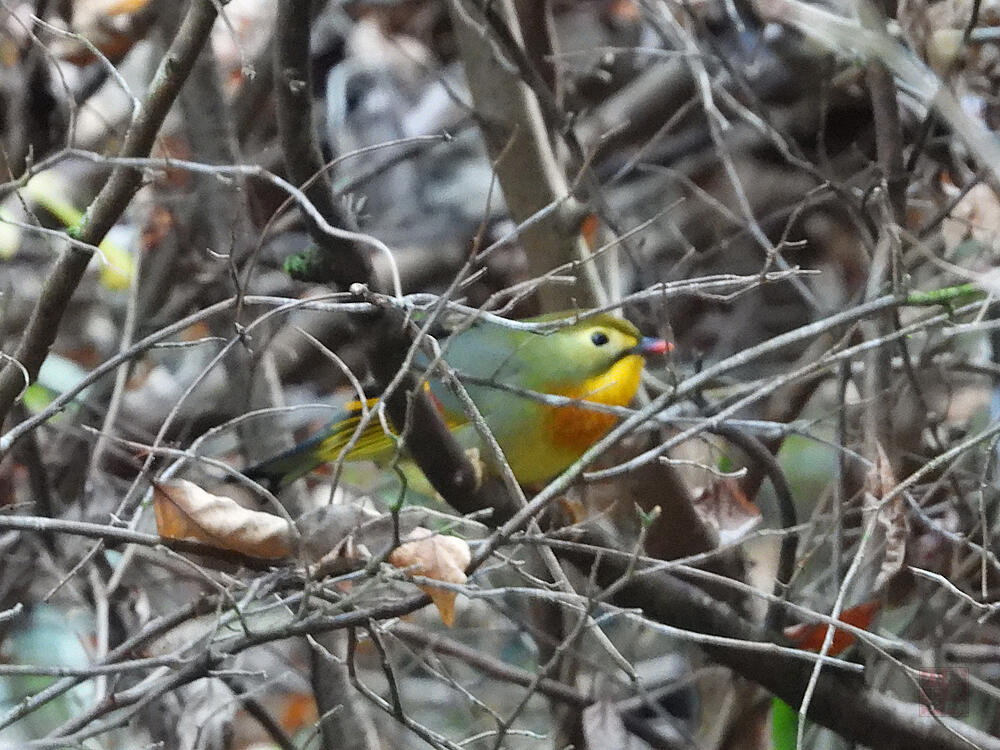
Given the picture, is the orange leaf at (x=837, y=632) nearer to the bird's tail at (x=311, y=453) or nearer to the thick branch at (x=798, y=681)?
the thick branch at (x=798, y=681)

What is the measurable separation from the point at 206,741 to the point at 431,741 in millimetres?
748

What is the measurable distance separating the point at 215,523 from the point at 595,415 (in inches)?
47.2

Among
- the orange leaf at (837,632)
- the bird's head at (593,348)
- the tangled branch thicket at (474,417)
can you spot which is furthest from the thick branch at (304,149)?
the bird's head at (593,348)

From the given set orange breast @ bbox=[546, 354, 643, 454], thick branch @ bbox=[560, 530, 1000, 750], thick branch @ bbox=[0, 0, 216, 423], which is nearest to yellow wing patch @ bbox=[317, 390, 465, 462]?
orange breast @ bbox=[546, 354, 643, 454]

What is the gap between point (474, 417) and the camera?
1323 mm

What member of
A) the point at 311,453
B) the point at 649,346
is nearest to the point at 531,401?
the point at 649,346

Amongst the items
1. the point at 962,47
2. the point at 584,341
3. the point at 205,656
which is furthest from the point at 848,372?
the point at 205,656

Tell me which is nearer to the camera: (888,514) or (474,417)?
(474,417)

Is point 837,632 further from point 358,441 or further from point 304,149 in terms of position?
point 304,149

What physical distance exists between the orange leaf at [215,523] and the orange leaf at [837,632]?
0.90 m

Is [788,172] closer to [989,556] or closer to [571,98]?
[571,98]

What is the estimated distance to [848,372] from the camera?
1.89m

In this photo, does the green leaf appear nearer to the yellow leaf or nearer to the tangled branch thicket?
the tangled branch thicket

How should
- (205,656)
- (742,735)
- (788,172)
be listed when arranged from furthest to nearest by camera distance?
(788,172)
(742,735)
(205,656)
